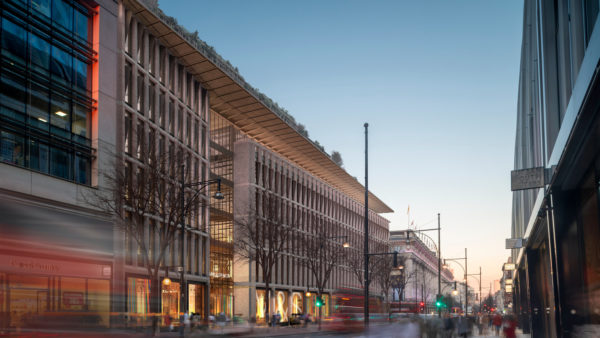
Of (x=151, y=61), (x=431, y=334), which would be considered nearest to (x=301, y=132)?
(x=151, y=61)

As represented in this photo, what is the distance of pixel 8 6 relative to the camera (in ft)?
107

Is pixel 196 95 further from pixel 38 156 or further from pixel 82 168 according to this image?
pixel 38 156

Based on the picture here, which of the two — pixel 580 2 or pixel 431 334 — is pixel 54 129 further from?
pixel 580 2

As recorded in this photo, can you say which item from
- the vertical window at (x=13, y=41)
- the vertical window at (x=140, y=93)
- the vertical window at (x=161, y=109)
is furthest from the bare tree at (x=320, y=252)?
the vertical window at (x=13, y=41)

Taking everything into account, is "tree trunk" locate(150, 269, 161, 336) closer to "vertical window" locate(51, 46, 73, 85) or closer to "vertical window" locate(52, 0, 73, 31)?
"vertical window" locate(51, 46, 73, 85)

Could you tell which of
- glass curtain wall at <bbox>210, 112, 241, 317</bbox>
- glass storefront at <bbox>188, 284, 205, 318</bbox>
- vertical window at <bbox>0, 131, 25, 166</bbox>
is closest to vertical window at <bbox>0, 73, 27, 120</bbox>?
vertical window at <bbox>0, 131, 25, 166</bbox>

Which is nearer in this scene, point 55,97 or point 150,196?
point 150,196

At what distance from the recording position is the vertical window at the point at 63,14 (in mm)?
37031

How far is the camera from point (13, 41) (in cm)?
3306

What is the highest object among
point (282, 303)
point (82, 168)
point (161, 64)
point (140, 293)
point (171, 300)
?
point (161, 64)

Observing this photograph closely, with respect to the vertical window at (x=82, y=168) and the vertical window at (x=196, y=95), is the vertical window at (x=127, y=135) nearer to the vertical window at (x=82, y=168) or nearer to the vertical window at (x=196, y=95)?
the vertical window at (x=82, y=168)

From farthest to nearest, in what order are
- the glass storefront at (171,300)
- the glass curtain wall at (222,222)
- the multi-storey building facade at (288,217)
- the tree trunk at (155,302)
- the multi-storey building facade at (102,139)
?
1. the multi-storey building facade at (288,217)
2. the glass curtain wall at (222,222)
3. the glass storefront at (171,300)
4. the tree trunk at (155,302)
5. the multi-storey building facade at (102,139)

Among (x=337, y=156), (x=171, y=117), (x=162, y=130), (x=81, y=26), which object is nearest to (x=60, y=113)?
(x=81, y=26)

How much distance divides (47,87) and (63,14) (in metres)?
5.41
